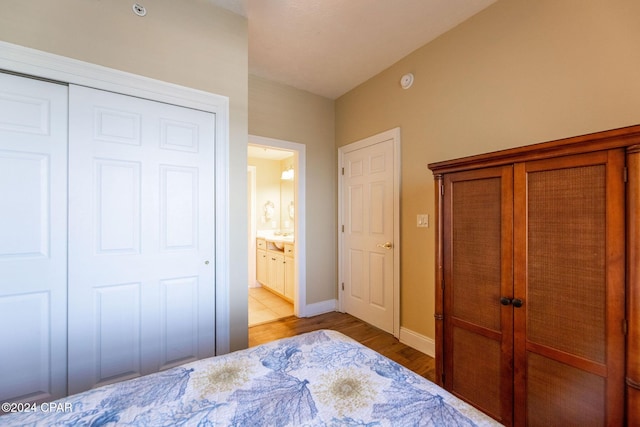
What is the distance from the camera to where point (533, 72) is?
68.7 inches

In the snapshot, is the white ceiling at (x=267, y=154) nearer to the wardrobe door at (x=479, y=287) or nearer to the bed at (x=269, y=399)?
the wardrobe door at (x=479, y=287)

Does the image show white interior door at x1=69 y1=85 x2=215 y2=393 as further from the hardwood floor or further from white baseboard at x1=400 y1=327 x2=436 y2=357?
white baseboard at x1=400 y1=327 x2=436 y2=357

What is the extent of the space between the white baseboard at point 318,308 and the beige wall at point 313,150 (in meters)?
0.05

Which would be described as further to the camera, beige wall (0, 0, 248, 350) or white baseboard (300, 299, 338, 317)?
white baseboard (300, 299, 338, 317)

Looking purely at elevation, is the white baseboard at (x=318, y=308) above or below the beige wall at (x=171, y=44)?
below

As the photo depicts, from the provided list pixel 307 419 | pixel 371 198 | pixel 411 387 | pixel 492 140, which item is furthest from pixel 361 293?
pixel 307 419

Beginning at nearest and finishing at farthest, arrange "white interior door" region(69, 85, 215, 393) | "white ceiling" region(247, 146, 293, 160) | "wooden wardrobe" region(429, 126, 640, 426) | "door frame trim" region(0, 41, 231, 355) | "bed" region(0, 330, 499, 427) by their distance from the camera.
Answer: "bed" region(0, 330, 499, 427) → "wooden wardrobe" region(429, 126, 640, 426) → "door frame trim" region(0, 41, 231, 355) → "white interior door" region(69, 85, 215, 393) → "white ceiling" region(247, 146, 293, 160)

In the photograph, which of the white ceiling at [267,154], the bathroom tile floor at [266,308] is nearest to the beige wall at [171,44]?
the bathroom tile floor at [266,308]

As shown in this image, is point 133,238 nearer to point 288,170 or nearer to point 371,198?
point 371,198

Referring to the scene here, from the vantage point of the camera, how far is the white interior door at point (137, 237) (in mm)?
1586

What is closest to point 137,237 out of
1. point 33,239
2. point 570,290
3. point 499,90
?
point 33,239

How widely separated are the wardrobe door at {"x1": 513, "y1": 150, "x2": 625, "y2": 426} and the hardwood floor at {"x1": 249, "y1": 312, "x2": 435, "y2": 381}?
1.01 m

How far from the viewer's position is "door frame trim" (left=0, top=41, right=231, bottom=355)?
1455mm

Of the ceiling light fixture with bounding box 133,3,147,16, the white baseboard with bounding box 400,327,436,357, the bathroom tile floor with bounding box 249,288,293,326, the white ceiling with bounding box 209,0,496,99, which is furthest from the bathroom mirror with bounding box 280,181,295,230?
the ceiling light fixture with bounding box 133,3,147,16
